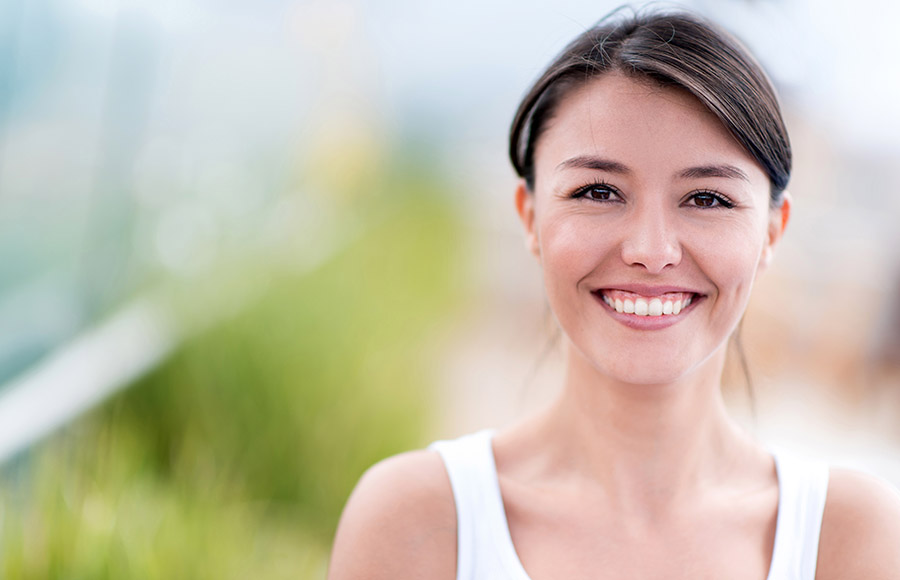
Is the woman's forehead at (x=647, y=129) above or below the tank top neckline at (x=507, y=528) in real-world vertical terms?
above

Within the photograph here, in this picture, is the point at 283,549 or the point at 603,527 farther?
the point at 283,549

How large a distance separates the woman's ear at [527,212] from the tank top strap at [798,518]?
0.45 m

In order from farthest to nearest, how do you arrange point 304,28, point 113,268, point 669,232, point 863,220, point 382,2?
1. point 863,220
2. point 382,2
3. point 304,28
4. point 113,268
5. point 669,232

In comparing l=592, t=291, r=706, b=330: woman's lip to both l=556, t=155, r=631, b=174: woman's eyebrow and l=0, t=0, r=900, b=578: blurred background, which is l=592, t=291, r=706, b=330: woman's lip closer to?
l=556, t=155, r=631, b=174: woman's eyebrow

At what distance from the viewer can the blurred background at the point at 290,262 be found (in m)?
2.03

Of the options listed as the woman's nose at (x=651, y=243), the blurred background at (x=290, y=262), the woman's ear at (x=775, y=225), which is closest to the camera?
the woman's nose at (x=651, y=243)

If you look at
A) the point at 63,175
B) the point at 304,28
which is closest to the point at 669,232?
the point at 63,175

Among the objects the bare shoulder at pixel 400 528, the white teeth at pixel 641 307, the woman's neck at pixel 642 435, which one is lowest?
the bare shoulder at pixel 400 528

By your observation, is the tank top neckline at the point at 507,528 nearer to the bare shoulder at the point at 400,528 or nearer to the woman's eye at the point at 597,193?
the bare shoulder at the point at 400,528

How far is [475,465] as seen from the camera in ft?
3.97

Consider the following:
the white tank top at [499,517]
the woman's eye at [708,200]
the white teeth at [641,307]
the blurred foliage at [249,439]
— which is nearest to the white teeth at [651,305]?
the white teeth at [641,307]

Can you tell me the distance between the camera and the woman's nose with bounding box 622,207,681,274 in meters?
1.07

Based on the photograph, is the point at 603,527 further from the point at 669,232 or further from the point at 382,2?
the point at 382,2

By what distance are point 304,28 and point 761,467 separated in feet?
9.88
